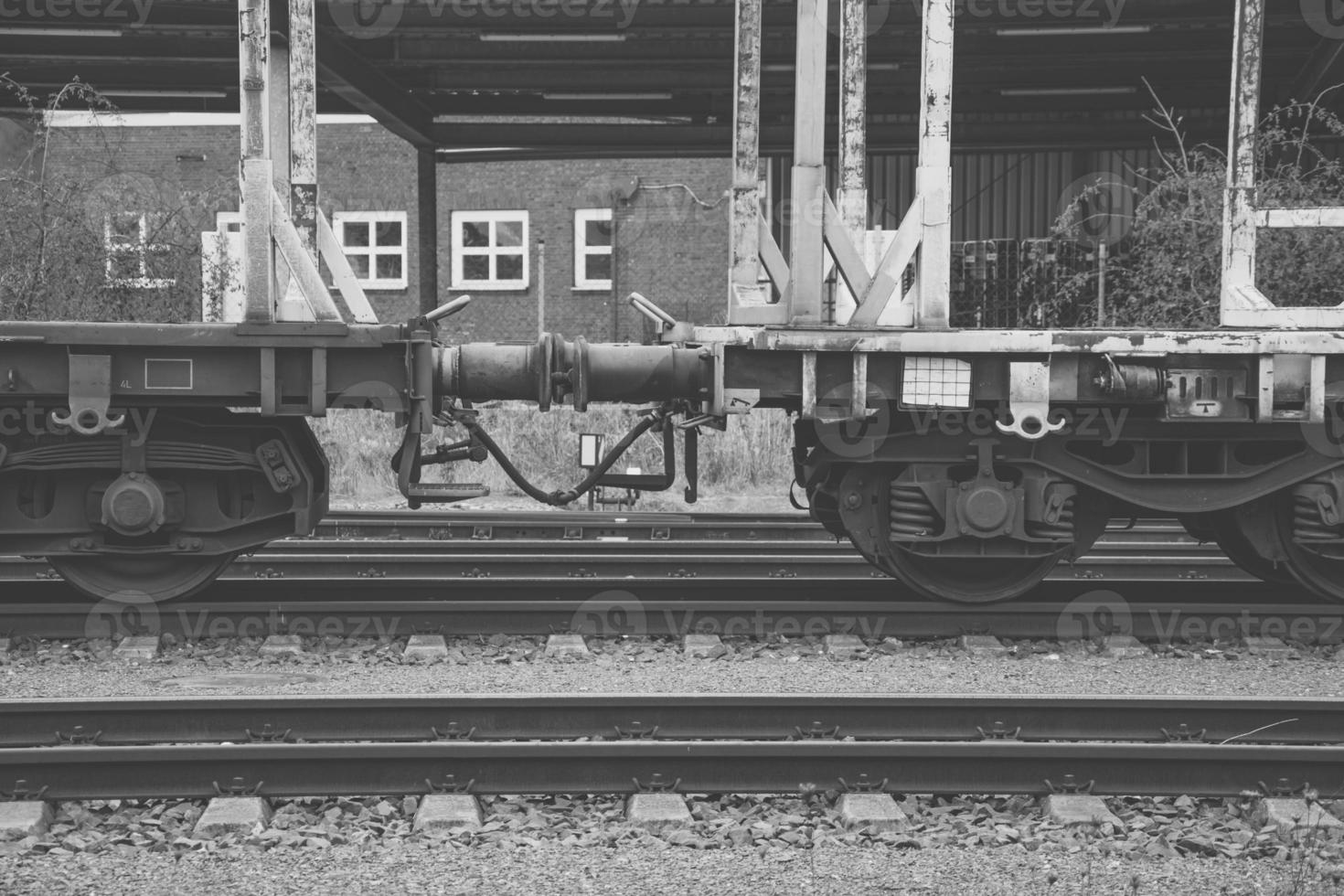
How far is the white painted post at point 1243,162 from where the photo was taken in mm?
7266

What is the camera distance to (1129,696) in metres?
5.39

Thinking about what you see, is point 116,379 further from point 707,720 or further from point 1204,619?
point 1204,619

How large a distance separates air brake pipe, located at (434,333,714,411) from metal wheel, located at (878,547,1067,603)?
154 centimetres

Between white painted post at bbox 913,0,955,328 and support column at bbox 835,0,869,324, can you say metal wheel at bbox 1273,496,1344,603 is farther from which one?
support column at bbox 835,0,869,324

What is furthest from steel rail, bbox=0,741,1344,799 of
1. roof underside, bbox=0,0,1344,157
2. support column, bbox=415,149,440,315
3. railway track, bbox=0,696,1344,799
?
support column, bbox=415,149,440,315

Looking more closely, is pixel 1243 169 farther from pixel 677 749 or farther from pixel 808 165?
pixel 677 749

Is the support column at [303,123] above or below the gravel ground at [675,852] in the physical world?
above

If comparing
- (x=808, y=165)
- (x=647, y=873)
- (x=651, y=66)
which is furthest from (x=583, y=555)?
(x=651, y=66)

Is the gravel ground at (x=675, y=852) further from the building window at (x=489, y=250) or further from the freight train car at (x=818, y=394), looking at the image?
the building window at (x=489, y=250)

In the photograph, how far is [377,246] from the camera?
81.3ft

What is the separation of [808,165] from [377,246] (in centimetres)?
1882

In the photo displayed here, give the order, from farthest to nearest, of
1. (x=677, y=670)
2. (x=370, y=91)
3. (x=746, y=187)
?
(x=370, y=91)
(x=746, y=187)
(x=677, y=670)

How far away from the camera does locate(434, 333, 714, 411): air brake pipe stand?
279 inches

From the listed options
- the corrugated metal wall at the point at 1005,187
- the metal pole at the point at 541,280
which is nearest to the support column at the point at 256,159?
the corrugated metal wall at the point at 1005,187
